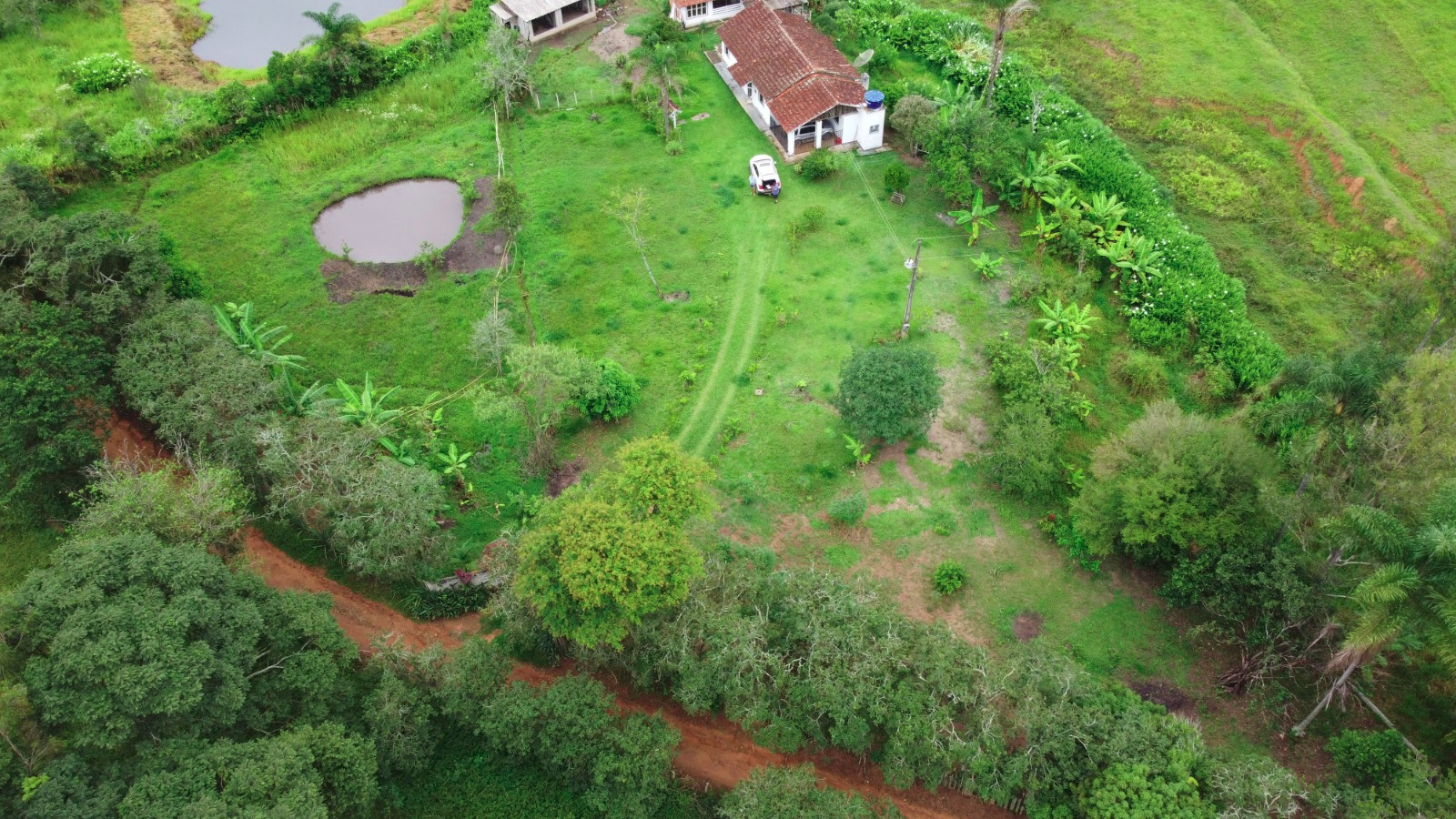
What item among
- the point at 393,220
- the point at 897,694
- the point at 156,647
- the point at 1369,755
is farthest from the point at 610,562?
the point at 393,220

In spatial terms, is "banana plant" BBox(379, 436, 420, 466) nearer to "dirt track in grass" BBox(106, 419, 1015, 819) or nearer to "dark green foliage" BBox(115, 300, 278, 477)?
"dark green foliage" BBox(115, 300, 278, 477)

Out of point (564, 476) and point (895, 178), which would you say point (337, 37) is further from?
point (564, 476)

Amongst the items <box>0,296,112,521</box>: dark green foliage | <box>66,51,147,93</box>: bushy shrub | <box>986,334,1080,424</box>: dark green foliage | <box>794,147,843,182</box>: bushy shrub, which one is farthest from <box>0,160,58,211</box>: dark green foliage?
<box>986,334,1080,424</box>: dark green foliage

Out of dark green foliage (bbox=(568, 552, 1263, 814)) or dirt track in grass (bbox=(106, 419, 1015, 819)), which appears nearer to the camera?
dark green foliage (bbox=(568, 552, 1263, 814))

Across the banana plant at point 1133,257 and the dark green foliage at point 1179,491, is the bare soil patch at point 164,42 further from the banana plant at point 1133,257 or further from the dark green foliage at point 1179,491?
the dark green foliage at point 1179,491

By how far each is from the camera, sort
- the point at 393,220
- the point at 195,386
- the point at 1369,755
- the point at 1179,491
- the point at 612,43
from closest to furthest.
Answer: the point at 1369,755
the point at 1179,491
the point at 195,386
the point at 393,220
the point at 612,43

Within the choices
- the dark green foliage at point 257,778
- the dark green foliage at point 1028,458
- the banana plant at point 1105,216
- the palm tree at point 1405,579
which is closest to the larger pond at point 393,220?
the dark green foliage at point 257,778
